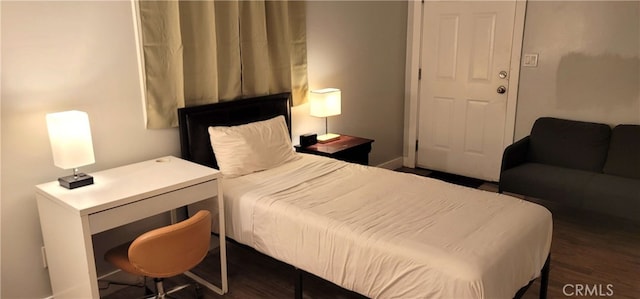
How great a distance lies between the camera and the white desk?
2080 millimetres

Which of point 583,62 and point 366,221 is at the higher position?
point 583,62

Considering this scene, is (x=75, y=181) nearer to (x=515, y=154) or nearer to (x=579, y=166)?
(x=515, y=154)

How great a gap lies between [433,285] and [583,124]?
2.64 m

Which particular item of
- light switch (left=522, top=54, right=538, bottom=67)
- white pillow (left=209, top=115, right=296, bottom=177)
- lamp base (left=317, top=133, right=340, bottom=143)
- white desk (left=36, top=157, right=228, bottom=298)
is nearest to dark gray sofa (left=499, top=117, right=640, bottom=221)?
light switch (left=522, top=54, right=538, bottom=67)

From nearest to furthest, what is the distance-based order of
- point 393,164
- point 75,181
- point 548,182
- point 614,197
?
point 75,181 → point 614,197 → point 548,182 → point 393,164

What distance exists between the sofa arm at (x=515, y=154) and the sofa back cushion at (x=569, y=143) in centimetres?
8

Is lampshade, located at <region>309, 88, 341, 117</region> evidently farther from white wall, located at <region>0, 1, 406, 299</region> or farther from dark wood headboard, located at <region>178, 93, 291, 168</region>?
white wall, located at <region>0, 1, 406, 299</region>

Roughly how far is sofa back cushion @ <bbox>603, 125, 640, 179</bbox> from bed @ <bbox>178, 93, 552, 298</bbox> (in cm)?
158

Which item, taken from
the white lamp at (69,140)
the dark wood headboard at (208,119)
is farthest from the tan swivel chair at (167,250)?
the dark wood headboard at (208,119)

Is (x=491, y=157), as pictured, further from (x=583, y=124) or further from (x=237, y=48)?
(x=237, y=48)

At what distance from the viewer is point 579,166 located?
3738 millimetres

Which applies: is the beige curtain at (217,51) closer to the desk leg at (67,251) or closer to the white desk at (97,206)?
the white desk at (97,206)

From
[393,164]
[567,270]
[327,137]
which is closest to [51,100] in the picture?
[327,137]

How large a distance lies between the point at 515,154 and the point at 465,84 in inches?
38.7
